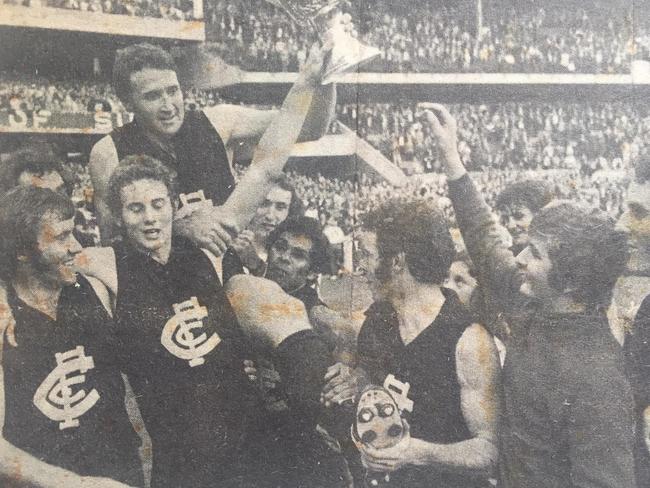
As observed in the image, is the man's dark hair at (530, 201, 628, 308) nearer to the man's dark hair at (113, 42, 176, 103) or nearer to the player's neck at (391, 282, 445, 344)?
the player's neck at (391, 282, 445, 344)

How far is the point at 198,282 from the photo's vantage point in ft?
11.8

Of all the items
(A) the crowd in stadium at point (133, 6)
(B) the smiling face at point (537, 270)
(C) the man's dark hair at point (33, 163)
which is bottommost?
(B) the smiling face at point (537, 270)

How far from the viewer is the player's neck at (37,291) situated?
342 cm

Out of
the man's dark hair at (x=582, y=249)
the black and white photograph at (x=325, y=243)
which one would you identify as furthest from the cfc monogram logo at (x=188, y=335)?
the man's dark hair at (x=582, y=249)

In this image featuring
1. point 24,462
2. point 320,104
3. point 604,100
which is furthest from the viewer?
point 604,100

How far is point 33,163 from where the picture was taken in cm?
342

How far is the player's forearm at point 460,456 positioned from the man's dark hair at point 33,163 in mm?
2242

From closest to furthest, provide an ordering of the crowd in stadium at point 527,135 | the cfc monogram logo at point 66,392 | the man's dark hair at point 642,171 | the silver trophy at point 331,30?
1. the cfc monogram logo at point 66,392
2. the silver trophy at point 331,30
3. the crowd in stadium at point 527,135
4. the man's dark hair at point 642,171

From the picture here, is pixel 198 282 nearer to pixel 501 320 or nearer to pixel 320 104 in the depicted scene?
pixel 320 104

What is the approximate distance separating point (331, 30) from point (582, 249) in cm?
177

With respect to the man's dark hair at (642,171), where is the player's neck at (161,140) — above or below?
above

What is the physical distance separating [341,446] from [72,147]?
202cm

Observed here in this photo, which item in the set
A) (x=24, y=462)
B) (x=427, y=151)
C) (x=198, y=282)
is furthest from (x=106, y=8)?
(x=24, y=462)

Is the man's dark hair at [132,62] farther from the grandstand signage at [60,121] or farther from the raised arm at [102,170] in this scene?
the raised arm at [102,170]
